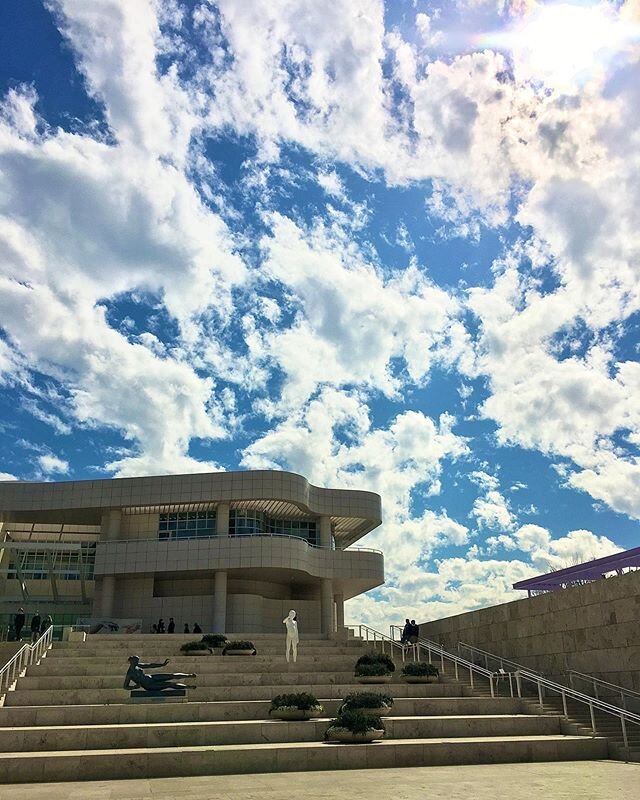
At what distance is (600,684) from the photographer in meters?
19.3

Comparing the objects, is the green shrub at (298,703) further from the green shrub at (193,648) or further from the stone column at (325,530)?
the stone column at (325,530)

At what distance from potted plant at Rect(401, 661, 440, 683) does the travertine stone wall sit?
326 centimetres

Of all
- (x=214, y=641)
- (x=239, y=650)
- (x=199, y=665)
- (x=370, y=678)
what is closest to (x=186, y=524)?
(x=214, y=641)

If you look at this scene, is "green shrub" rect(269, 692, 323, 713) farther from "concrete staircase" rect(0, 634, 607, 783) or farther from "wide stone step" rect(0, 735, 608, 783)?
"wide stone step" rect(0, 735, 608, 783)

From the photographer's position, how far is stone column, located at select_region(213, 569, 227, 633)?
41.9 metres

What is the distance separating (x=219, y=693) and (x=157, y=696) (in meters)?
1.90

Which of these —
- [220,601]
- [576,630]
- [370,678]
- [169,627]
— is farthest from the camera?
[220,601]

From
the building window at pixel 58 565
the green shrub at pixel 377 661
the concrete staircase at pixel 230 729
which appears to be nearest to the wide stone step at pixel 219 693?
the concrete staircase at pixel 230 729

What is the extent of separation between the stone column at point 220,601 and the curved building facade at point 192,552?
0.06 m

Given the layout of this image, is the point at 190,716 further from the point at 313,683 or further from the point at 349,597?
the point at 349,597

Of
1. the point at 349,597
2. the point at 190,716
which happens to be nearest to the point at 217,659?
the point at 190,716

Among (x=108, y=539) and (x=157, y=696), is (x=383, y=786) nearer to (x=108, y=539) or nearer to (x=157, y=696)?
(x=157, y=696)

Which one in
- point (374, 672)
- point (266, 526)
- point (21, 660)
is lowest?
point (374, 672)

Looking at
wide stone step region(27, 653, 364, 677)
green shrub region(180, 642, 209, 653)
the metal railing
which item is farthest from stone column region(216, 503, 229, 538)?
wide stone step region(27, 653, 364, 677)
